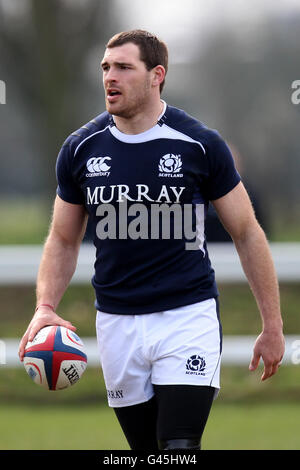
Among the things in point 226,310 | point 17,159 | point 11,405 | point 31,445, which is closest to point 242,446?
point 31,445

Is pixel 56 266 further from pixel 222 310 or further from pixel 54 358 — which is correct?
pixel 222 310

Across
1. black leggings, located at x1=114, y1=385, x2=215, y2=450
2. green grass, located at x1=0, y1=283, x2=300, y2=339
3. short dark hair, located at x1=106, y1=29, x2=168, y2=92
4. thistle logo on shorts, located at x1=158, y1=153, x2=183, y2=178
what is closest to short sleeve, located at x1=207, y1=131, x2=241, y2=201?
thistle logo on shorts, located at x1=158, y1=153, x2=183, y2=178

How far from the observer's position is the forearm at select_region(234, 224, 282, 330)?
484cm

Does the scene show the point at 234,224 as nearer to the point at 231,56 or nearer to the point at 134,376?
the point at 134,376

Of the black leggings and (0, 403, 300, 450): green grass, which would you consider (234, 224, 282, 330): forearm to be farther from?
(0, 403, 300, 450): green grass

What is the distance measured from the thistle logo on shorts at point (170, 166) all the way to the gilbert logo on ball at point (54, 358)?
3.16 feet

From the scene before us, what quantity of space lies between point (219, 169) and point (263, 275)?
602 mm

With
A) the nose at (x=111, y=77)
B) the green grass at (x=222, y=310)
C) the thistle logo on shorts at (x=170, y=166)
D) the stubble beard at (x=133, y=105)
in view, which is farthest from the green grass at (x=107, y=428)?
the nose at (x=111, y=77)

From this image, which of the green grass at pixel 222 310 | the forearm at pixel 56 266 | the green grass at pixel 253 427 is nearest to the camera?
the forearm at pixel 56 266

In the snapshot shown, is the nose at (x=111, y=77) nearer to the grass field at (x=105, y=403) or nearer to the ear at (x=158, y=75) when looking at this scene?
the ear at (x=158, y=75)

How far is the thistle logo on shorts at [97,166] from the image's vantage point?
4.79 meters

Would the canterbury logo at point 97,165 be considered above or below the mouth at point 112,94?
below

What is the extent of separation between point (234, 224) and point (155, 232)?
16.8 inches

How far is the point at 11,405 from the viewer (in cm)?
904
